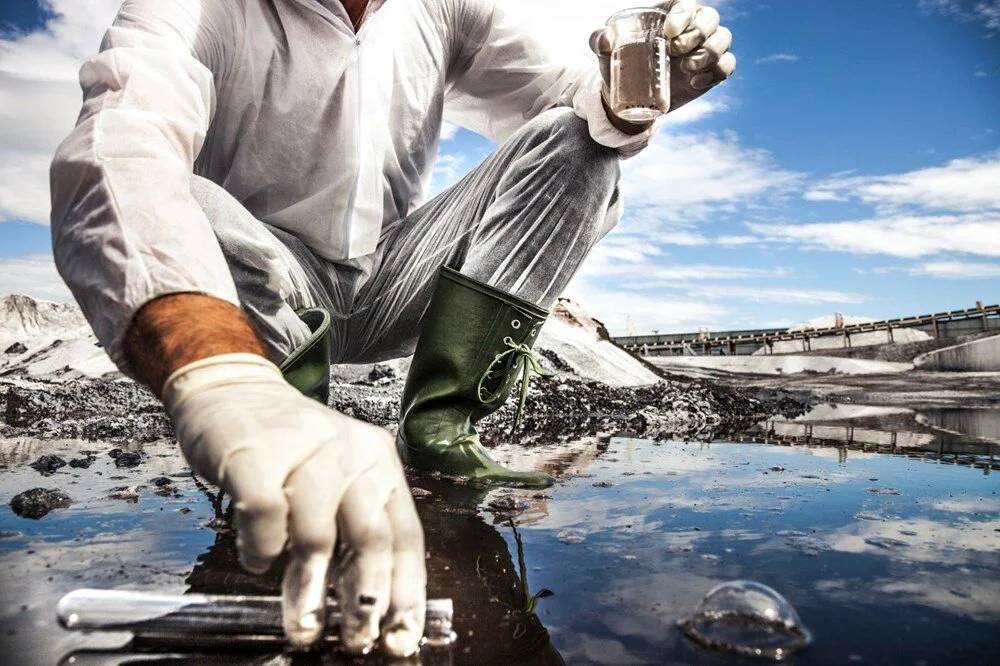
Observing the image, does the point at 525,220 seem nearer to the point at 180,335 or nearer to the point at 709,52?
the point at 709,52

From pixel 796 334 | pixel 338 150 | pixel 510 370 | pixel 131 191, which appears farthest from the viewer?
pixel 796 334

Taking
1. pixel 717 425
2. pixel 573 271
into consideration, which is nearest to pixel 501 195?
pixel 573 271

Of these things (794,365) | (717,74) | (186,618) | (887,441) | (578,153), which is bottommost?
(186,618)

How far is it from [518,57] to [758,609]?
2.35 metres

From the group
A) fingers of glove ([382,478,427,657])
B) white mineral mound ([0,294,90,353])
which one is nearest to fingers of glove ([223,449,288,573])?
fingers of glove ([382,478,427,657])

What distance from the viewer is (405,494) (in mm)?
848

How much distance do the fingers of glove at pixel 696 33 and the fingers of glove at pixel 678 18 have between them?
1 cm

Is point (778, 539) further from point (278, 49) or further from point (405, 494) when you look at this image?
point (278, 49)

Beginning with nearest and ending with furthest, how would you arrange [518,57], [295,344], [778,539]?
1. [778,539]
2. [295,344]
3. [518,57]

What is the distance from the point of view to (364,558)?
0.81 metres

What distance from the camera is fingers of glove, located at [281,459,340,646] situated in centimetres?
78

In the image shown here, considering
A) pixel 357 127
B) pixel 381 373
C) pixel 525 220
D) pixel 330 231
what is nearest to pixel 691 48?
pixel 525 220

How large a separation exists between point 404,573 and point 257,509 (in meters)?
0.19

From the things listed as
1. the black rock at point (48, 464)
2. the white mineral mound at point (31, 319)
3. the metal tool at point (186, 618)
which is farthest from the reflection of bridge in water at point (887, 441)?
the white mineral mound at point (31, 319)
